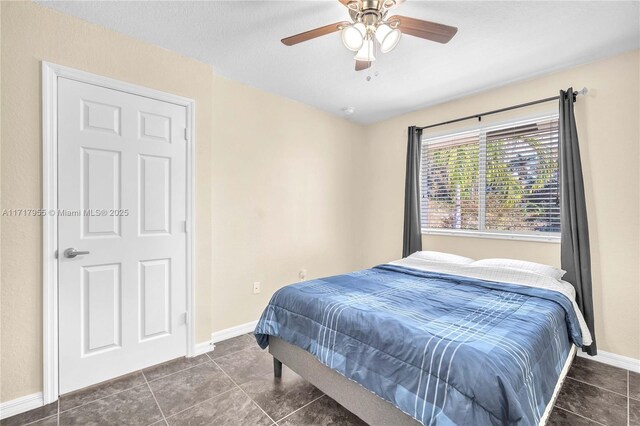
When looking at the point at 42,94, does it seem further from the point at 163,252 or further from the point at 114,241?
the point at 163,252

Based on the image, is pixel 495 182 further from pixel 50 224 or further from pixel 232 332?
pixel 50 224

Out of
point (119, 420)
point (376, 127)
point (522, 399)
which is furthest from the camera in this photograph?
point (376, 127)

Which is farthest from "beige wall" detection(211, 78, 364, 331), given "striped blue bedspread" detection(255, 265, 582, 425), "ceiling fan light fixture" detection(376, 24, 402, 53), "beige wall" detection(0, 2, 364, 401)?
"ceiling fan light fixture" detection(376, 24, 402, 53)

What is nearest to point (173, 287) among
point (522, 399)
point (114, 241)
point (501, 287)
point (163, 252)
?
point (163, 252)

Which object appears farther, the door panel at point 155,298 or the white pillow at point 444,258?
the white pillow at point 444,258

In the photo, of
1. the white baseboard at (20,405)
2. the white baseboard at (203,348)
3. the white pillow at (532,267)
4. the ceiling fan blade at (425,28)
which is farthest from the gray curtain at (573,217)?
the white baseboard at (20,405)

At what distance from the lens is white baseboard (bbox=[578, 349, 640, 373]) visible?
7.52 ft

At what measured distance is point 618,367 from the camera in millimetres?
2342

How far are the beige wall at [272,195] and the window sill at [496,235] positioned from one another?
1240mm

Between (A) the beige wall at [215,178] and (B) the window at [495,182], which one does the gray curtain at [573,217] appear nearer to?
(B) the window at [495,182]

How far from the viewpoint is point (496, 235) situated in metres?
3.00

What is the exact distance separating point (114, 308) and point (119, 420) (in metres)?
0.76

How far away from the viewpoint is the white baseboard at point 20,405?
69.7 inches

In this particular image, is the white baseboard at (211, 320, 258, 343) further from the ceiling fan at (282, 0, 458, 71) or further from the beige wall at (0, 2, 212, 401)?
the ceiling fan at (282, 0, 458, 71)
